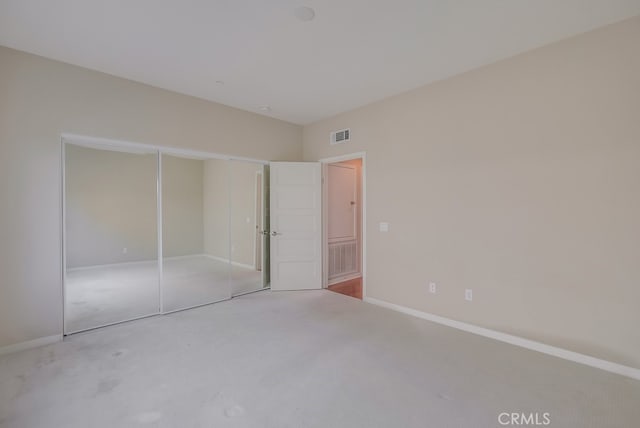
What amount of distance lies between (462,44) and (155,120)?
360 centimetres

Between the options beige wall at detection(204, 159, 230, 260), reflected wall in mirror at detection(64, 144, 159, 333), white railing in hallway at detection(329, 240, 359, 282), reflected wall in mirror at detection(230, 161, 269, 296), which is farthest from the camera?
white railing in hallway at detection(329, 240, 359, 282)

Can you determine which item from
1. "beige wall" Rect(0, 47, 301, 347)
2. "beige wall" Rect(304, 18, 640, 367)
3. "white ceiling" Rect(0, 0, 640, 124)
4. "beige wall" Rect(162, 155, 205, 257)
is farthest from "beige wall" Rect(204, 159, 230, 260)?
"beige wall" Rect(304, 18, 640, 367)

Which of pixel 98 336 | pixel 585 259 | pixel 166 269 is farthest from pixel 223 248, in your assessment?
pixel 585 259

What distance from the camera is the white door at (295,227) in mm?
4734

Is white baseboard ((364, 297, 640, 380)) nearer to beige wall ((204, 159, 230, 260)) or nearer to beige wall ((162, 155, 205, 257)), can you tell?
beige wall ((204, 159, 230, 260))

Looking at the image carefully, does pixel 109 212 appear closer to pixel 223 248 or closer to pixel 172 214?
pixel 172 214

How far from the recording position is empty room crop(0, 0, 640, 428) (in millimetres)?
2109

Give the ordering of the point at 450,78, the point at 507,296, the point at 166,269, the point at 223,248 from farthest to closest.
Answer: the point at 223,248 → the point at 166,269 → the point at 450,78 → the point at 507,296

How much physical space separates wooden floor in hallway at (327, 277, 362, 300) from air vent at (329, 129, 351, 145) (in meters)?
2.50

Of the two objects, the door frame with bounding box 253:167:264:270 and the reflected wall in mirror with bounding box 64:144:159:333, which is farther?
the door frame with bounding box 253:167:264:270

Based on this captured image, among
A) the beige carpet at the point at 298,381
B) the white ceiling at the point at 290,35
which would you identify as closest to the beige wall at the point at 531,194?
the white ceiling at the point at 290,35

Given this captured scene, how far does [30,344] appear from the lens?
2.79 metres

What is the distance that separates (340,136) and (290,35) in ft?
7.15

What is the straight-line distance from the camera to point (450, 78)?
3291 mm
